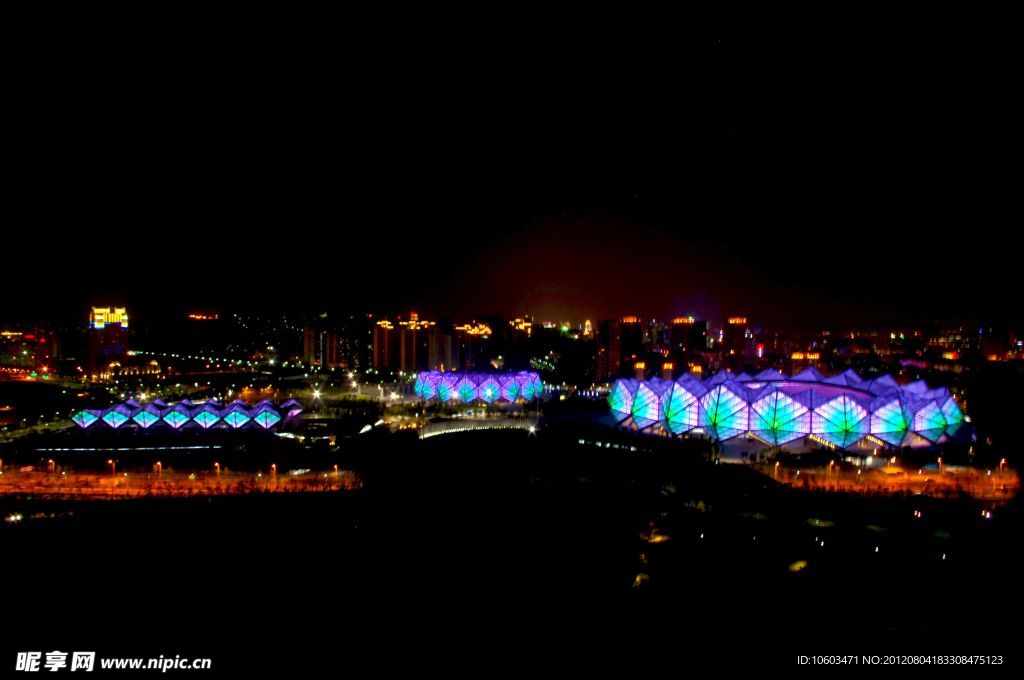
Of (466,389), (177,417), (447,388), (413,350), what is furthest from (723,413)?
(413,350)

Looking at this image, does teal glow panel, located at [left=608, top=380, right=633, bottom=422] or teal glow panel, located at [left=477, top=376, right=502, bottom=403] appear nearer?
teal glow panel, located at [left=608, top=380, right=633, bottom=422]

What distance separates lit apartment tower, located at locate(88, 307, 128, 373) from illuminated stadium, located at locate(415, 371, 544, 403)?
800 inches

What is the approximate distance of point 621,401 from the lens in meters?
18.7

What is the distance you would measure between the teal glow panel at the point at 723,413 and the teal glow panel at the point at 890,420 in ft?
9.34

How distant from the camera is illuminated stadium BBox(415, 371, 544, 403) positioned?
76.9ft

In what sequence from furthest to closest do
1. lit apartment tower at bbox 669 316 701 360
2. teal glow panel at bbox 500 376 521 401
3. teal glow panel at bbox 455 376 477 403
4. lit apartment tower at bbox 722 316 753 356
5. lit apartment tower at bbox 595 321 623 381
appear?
lit apartment tower at bbox 669 316 701 360, lit apartment tower at bbox 722 316 753 356, lit apartment tower at bbox 595 321 623 381, teal glow panel at bbox 500 376 521 401, teal glow panel at bbox 455 376 477 403

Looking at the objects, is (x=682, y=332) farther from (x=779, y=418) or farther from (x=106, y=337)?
(x=106, y=337)

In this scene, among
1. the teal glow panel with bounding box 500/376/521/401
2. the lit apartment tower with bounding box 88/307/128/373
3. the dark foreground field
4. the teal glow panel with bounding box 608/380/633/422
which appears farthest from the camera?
the lit apartment tower with bounding box 88/307/128/373

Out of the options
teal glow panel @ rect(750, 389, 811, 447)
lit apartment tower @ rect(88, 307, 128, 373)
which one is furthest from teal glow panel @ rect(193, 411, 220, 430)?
lit apartment tower @ rect(88, 307, 128, 373)

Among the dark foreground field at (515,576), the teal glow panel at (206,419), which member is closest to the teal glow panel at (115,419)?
the teal glow panel at (206,419)

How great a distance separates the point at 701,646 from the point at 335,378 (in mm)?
27691

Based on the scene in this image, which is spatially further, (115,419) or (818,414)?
(115,419)

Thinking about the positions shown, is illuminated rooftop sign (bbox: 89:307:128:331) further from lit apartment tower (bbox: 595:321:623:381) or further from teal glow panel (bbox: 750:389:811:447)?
teal glow panel (bbox: 750:389:811:447)

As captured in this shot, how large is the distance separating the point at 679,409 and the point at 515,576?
9.71 m
